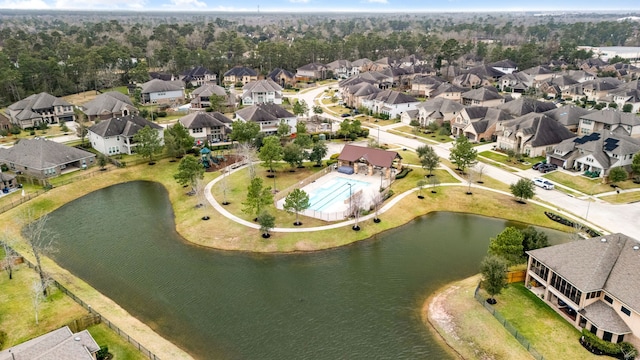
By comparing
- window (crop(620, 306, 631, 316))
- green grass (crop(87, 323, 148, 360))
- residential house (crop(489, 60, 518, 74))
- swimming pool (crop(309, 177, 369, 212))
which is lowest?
green grass (crop(87, 323, 148, 360))

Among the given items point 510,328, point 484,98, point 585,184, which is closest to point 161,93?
point 484,98

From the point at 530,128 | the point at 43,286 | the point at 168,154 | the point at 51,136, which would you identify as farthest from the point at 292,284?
the point at 51,136

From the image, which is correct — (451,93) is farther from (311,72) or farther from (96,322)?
(96,322)

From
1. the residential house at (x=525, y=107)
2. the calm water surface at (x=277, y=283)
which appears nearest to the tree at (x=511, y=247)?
the calm water surface at (x=277, y=283)

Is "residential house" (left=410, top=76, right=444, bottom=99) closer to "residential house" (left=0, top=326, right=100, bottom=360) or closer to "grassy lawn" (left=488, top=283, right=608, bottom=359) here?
"grassy lawn" (left=488, top=283, right=608, bottom=359)

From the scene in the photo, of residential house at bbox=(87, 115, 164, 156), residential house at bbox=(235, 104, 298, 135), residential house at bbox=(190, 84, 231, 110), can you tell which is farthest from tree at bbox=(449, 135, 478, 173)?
residential house at bbox=(190, 84, 231, 110)

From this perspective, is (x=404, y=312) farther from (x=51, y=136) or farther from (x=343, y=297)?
(x=51, y=136)
